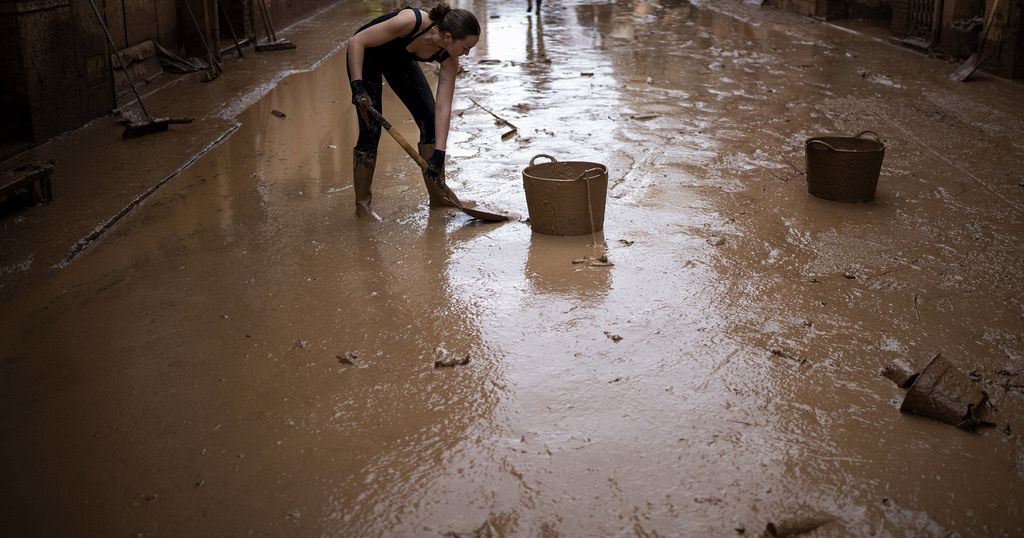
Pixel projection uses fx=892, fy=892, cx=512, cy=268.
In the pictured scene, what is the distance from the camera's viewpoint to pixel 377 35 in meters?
5.46

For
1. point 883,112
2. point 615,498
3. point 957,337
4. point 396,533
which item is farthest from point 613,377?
point 883,112

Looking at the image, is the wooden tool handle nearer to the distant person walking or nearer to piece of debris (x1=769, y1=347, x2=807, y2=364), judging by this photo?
the distant person walking

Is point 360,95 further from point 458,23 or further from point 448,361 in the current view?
point 448,361

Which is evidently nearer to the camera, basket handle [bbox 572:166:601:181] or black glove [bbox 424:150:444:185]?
basket handle [bbox 572:166:601:181]

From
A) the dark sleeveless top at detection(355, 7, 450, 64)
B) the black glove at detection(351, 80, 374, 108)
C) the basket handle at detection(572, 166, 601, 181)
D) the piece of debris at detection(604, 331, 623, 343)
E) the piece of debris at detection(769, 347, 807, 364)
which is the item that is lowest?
the piece of debris at detection(769, 347, 807, 364)

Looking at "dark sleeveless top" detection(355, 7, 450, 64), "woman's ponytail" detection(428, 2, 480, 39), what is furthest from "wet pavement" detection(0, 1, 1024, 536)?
"woman's ponytail" detection(428, 2, 480, 39)

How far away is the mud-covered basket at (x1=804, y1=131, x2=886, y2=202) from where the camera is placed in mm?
5844

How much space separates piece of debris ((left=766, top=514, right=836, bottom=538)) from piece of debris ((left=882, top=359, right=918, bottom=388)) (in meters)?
1.04

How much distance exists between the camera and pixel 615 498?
2.95m

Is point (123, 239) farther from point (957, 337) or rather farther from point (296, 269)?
point (957, 337)

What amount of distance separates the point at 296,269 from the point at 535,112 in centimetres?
454

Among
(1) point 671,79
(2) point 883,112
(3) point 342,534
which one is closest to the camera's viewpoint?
(3) point 342,534

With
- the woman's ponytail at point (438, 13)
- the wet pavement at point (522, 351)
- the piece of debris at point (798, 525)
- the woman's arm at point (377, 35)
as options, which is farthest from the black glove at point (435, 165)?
the piece of debris at point (798, 525)

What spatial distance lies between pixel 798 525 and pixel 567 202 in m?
2.81
